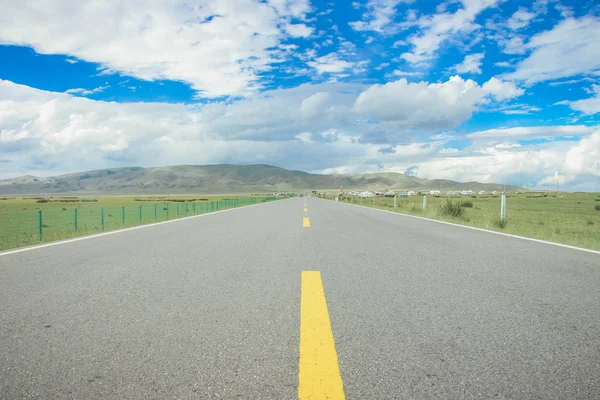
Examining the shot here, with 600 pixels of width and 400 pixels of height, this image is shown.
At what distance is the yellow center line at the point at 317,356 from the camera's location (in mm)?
2388

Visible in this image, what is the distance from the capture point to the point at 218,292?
4730 millimetres

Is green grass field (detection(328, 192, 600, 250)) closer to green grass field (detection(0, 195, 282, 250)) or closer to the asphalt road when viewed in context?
the asphalt road

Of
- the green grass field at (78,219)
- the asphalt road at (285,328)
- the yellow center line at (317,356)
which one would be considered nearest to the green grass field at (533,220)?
the asphalt road at (285,328)

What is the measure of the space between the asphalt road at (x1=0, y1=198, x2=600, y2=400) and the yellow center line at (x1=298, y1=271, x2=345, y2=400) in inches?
2.5

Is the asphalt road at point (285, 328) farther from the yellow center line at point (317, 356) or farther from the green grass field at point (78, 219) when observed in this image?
the green grass field at point (78, 219)

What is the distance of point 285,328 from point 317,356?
2.12ft

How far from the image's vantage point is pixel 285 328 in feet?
11.3

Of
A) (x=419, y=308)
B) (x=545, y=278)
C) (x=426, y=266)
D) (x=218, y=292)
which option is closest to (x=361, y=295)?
(x=419, y=308)

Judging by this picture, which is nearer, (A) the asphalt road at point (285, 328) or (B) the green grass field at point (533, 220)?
(A) the asphalt road at point (285, 328)

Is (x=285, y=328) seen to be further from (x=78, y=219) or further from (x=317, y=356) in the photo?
(x=78, y=219)

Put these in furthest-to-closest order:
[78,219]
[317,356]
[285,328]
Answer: [78,219]
[285,328]
[317,356]

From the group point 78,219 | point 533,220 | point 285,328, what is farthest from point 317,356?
point 78,219

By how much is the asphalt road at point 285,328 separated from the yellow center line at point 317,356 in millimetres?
63

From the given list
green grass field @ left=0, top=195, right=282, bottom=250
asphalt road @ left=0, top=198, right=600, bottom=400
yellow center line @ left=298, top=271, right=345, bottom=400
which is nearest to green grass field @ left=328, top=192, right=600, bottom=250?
asphalt road @ left=0, top=198, right=600, bottom=400
